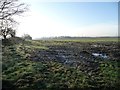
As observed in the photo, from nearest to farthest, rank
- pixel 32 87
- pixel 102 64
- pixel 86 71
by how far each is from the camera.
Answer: pixel 32 87, pixel 86 71, pixel 102 64

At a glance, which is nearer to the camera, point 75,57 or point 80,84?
point 80,84

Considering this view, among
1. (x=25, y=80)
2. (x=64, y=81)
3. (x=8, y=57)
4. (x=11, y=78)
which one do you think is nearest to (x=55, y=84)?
(x=64, y=81)

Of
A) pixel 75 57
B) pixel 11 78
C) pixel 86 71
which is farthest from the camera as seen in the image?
pixel 75 57

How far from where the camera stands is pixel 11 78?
56.4ft

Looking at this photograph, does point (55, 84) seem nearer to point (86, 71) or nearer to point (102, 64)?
point (86, 71)

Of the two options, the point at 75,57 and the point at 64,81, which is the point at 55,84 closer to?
the point at 64,81

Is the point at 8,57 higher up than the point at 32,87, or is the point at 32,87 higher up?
the point at 8,57

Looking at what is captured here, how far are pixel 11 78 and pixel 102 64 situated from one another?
8.43 meters

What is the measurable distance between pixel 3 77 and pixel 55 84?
396 cm

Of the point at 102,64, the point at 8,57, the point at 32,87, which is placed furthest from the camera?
the point at 8,57

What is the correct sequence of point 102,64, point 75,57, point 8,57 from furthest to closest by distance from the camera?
1. point 75,57
2. point 8,57
3. point 102,64

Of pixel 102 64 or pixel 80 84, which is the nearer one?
pixel 80 84

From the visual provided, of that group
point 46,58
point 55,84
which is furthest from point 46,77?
point 46,58

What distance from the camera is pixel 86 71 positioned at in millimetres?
19234
